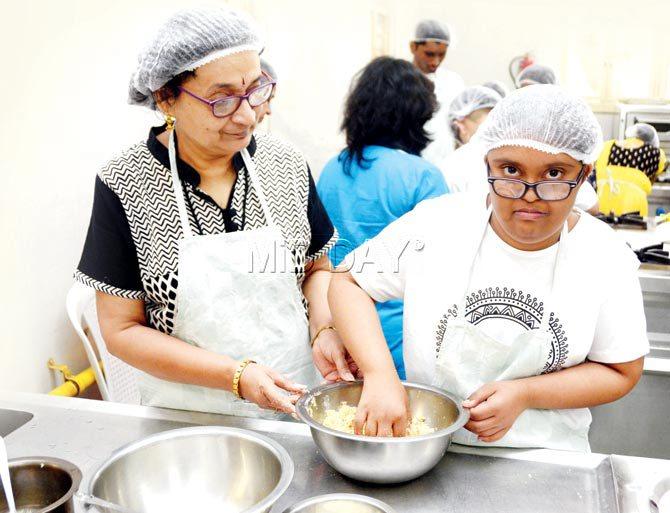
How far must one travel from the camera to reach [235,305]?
1496mm

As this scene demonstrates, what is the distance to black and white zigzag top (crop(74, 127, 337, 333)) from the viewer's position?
140 centimetres

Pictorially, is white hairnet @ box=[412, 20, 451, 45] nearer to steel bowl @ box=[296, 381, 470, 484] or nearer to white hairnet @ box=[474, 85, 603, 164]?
white hairnet @ box=[474, 85, 603, 164]

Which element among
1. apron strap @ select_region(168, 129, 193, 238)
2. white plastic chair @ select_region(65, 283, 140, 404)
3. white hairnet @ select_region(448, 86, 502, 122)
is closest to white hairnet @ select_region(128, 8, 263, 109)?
apron strap @ select_region(168, 129, 193, 238)

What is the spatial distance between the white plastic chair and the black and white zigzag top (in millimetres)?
798

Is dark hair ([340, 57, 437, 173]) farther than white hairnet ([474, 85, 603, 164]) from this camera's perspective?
Yes

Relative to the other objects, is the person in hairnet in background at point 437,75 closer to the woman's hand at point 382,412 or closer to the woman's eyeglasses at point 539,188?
the woman's eyeglasses at point 539,188

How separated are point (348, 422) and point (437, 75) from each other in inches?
159

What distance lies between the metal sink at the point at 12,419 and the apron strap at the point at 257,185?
27.5 inches

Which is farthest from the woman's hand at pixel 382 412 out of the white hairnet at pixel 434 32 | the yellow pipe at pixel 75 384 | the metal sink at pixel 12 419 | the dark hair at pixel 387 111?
the white hairnet at pixel 434 32

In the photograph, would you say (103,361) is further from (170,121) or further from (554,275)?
(554,275)

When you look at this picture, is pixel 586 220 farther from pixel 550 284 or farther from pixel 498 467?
pixel 498 467

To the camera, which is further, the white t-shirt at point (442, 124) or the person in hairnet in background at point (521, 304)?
the white t-shirt at point (442, 124)

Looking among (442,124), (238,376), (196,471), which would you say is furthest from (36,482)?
(442,124)

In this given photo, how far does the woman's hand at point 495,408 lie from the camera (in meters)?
1.17
